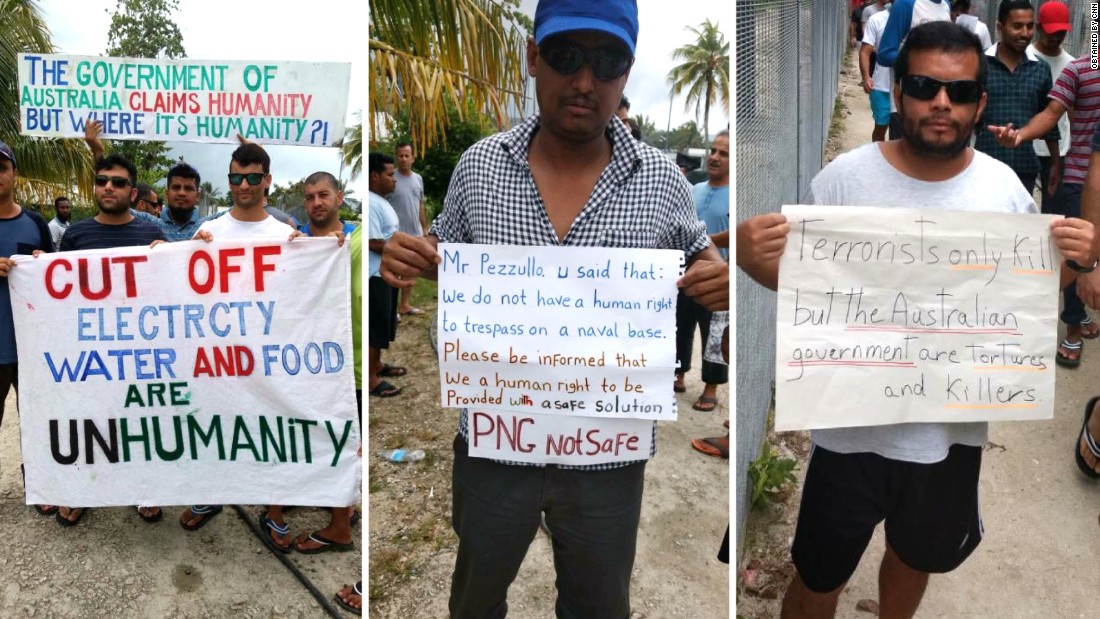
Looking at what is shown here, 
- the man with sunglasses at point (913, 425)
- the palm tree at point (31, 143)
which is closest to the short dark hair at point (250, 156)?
the man with sunglasses at point (913, 425)

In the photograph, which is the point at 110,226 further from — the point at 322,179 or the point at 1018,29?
the point at 1018,29

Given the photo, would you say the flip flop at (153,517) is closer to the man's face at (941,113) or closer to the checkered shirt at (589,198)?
the checkered shirt at (589,198)

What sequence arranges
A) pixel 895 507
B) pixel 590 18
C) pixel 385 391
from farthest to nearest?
1. pixel 385 391
2. pixel 895 507
3. pixel 590 18

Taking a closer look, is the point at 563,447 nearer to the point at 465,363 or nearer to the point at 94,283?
the point at 465,363

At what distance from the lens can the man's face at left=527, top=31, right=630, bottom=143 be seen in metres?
1.80

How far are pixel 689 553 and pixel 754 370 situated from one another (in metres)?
0.87

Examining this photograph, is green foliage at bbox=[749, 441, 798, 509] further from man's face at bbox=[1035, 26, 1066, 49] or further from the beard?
man's face at bbox=[1035, 26, 1066, 49]

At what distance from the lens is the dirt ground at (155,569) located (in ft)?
10.0

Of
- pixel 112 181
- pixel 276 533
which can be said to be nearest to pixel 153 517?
pixel 276 533

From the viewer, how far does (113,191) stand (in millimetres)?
3463

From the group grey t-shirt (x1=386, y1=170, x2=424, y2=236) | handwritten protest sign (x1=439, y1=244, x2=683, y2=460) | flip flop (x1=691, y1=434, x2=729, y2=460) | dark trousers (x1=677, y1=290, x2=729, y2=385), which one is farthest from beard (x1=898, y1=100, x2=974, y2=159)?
grey t-shirt (x1=386, y1=170, x2=424, y2=236)

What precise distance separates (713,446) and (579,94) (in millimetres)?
2796

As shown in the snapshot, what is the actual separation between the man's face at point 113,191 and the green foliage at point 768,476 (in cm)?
304

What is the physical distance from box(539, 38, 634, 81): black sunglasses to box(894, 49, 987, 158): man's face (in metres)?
0.75
